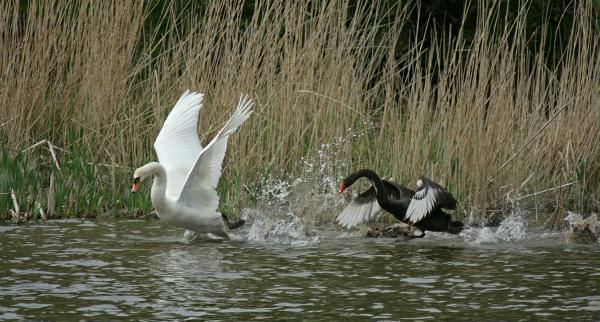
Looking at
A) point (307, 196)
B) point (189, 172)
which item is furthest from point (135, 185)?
point (307, 196)

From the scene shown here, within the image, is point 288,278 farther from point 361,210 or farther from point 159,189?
point 361,210

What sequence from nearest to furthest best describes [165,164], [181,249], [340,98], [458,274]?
[458,274]
[181,249]
[165,164]
[340,98]

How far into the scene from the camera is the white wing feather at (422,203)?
7.68 meters

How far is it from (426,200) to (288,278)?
1712 mm

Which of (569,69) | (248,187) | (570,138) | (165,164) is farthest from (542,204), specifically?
(165,164)

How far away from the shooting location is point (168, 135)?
8.72 meters

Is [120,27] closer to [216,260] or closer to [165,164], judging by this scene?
[165,164]

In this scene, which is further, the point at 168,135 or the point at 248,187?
the point at 248,187

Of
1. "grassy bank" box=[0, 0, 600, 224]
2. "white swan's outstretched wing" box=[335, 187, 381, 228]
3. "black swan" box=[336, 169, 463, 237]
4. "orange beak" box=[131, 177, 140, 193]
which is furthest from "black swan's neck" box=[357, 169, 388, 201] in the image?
"orange beak" box=[131, 177, 140, 193]

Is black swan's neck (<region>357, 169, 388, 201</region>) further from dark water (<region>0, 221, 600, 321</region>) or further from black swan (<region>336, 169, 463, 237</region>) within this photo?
dark water (<region>0, 221, 600, 321</region>)

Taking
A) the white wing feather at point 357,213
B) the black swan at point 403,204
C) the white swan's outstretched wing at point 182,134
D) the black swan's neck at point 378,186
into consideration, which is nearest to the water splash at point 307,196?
the white wing feather at point 357,213

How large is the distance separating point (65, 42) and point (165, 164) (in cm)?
194

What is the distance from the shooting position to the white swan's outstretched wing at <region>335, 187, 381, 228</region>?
8539 millimetres

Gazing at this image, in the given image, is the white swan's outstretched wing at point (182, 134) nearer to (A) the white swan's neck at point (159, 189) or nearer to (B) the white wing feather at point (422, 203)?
(A) the white swan's neck at point (159, 189)
